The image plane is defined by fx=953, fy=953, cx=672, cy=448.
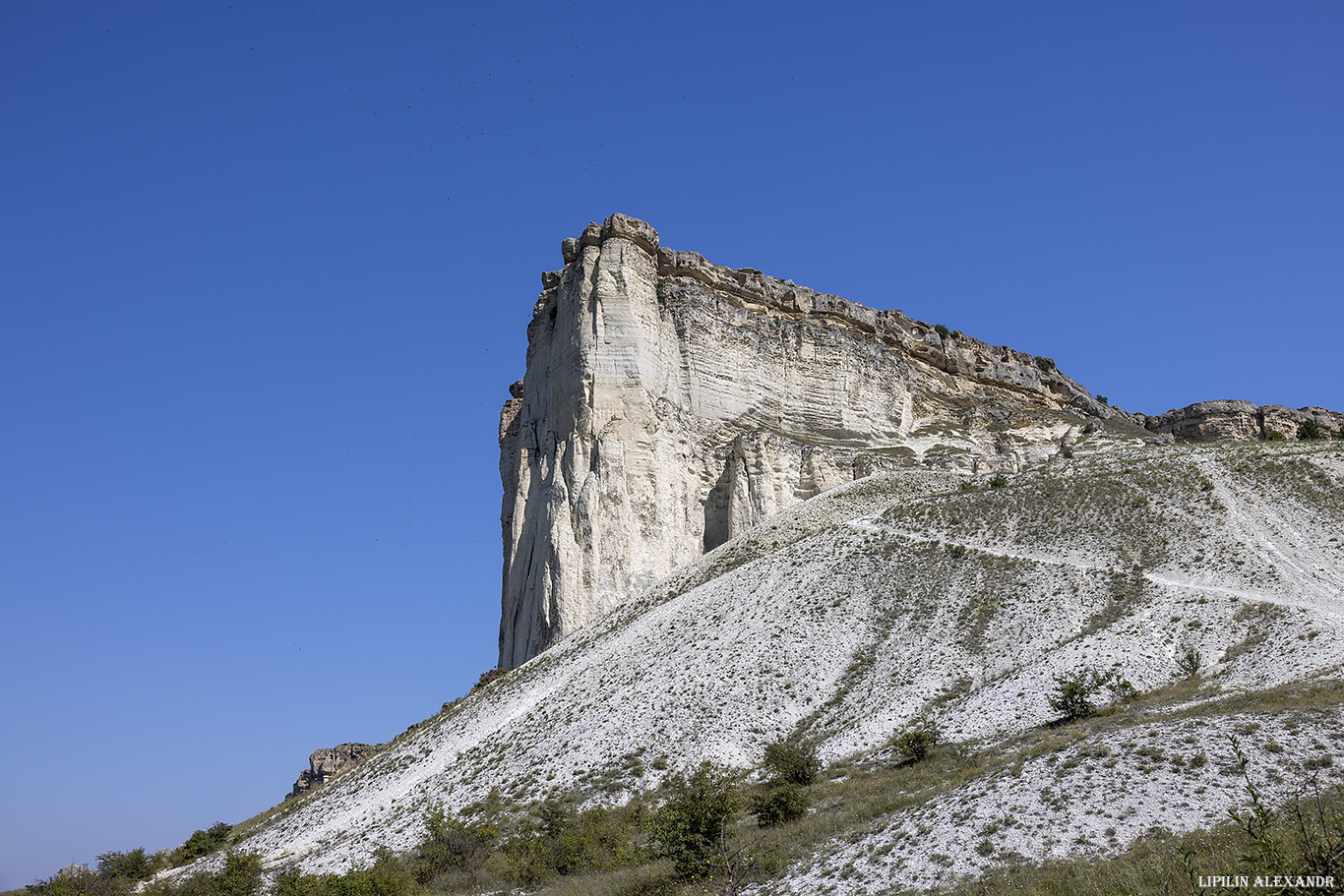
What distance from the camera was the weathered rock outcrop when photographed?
274ft

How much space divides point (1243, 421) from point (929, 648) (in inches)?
2622

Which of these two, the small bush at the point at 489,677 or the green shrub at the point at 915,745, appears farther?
the small bush at the point at 489,677

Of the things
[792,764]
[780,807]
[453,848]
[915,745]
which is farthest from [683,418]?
[780,807]

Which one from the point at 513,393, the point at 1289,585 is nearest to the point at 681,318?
the point at 513,393

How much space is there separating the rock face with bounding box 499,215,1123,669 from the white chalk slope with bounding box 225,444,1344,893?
7616 mm

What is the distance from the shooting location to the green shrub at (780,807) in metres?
22.4

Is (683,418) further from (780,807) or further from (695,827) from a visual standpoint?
(695,827)

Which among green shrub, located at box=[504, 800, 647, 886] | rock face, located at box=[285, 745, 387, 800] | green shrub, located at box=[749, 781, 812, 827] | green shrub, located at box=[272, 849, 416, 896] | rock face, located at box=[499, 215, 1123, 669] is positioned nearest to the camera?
green shrub, located at box=[272, 849, 416, 896]

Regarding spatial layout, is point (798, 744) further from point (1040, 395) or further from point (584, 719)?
point (1040, 395)

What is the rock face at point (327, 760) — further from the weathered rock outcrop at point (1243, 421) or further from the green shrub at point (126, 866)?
the weathered rock outcrop at point (1243, 421)

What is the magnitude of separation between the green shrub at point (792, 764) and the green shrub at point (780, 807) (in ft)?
7.18

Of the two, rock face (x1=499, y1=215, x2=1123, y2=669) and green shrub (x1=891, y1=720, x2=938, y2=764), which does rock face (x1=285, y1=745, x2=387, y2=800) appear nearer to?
rock face (x1=499, y1=215, x2=1123, y2=669)

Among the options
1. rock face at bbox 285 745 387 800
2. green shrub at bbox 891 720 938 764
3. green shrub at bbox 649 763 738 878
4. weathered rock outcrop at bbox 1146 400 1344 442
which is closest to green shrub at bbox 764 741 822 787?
green shrub at bbox 891 720 938 764

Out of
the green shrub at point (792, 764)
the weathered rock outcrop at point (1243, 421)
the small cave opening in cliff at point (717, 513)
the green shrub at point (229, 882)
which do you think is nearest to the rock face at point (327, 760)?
the small cave opening in cliff at point (717, 513)
